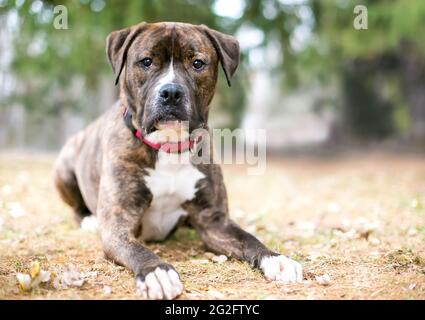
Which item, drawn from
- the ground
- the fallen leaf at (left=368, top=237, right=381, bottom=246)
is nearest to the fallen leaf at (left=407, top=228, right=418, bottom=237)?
the ground

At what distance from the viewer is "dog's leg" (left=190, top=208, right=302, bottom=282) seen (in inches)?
138

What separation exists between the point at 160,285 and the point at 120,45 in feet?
6.49

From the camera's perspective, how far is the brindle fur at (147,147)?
3940 millimetres

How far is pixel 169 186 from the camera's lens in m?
4.19

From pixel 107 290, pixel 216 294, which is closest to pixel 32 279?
pixel 107 290

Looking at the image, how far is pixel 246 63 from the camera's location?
35.4 feet

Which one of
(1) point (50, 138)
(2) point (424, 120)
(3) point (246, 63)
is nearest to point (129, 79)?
(3) point (246, 63)

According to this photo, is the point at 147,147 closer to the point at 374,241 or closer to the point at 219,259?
the point at 219,259

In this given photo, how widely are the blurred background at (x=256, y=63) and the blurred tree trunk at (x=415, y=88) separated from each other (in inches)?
0.9

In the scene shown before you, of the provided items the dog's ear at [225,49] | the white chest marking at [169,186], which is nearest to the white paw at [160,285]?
the white chest marking at [169,186]

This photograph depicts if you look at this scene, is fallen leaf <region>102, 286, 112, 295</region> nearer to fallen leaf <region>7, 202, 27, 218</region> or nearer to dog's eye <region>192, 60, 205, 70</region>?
dog's eye <region>192, 60, 205, 70</region>

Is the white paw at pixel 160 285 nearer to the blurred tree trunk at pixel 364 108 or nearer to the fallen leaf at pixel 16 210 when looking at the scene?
the fallen leaf at pixel 16 210

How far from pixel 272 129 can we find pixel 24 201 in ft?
54.7

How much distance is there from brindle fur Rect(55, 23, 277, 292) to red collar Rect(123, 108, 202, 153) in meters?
0.04
